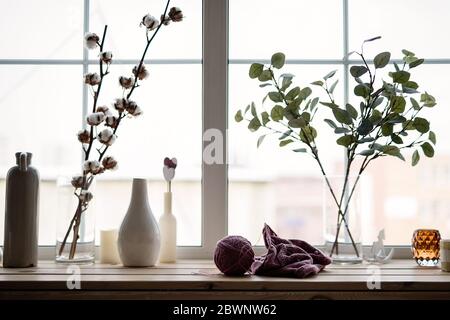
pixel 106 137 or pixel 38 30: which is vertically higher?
pixel 38 30

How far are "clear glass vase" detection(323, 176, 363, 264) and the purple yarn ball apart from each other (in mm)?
356

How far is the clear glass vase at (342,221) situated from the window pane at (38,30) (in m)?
1.16

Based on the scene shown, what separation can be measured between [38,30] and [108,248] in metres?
0.92

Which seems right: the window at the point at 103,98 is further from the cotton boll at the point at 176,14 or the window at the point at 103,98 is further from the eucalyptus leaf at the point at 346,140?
the eucalyptus leaf at the point at 346,140

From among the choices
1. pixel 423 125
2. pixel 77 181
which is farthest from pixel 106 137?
pixel 423 125

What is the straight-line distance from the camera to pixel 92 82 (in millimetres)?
2027

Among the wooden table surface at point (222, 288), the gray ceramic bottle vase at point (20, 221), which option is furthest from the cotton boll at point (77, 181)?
the wooden table surface at point (222, 288)

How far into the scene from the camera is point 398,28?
230cm

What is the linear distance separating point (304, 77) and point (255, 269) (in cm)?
84

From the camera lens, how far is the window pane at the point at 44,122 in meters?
2.29

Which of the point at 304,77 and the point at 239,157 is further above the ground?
the point at 304,77

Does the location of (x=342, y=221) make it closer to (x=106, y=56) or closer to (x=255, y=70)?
(x=255, y=70)

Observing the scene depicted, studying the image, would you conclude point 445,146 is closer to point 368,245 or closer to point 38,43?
point 368,245
